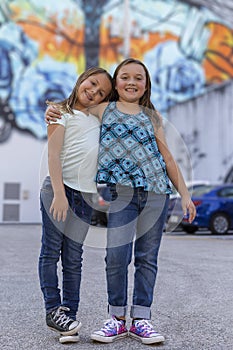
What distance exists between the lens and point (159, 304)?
5.00 meters

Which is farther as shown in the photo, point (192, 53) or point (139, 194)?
point (192, 53)

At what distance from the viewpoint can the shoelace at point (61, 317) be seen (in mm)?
3627

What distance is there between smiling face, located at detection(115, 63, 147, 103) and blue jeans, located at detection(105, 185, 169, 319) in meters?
0.54

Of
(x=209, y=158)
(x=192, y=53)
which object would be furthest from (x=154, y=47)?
(x=209, y=158)

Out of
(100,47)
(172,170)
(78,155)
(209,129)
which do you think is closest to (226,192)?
(172,170)

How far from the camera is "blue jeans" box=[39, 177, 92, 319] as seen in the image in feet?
12.0

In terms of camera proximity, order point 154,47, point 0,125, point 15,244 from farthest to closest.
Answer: point 154,47 → point 0,125 → point 15,244

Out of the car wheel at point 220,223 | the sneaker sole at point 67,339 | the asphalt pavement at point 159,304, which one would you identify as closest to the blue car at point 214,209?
the car wheel at point 220,223

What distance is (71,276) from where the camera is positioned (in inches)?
146

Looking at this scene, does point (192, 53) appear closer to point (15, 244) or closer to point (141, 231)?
point (15, 244)

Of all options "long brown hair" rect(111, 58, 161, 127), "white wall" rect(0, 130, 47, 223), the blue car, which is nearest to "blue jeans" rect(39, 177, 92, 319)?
"long brown hair" rect(111, 58, 161, 127)

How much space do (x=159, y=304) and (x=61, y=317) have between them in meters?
1.51

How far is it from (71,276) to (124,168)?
696 millimetres

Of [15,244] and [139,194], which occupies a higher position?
[139,194]
